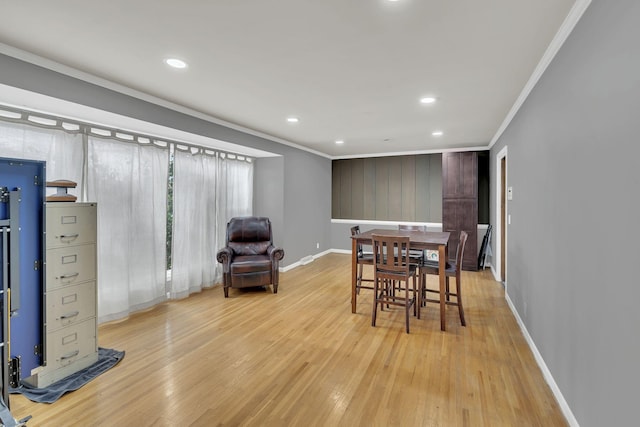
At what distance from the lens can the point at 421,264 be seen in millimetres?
3643

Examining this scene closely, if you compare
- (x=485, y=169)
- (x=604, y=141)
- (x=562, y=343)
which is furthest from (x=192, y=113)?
(x=485, y=169)

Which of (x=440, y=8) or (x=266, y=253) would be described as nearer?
(x=440, y=8)

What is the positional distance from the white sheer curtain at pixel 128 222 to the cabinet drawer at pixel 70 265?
902 millimetres

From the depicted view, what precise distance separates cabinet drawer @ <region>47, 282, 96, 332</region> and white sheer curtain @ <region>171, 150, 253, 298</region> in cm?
Answer: 170

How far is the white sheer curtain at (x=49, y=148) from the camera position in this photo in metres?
2.71

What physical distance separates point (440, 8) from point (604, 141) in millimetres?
1103

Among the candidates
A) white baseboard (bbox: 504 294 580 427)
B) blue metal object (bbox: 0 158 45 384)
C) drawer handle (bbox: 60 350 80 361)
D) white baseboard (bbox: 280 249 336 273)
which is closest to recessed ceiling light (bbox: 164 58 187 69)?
blue metal object (bbox: 0 158 45 384)

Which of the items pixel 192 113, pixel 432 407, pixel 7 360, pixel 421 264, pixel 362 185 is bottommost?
pixel 432 407

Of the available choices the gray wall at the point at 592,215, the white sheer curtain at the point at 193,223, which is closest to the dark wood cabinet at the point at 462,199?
the gray wall at the point at 592,215

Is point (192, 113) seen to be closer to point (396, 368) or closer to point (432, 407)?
point (396, 368)

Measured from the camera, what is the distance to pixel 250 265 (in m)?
4.43

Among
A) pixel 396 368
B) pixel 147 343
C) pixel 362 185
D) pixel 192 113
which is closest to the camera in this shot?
pixel 396 368

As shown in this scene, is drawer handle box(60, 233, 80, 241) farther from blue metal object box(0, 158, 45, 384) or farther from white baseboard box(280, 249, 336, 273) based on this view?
white baseboard box(280, 249, 336, 273)

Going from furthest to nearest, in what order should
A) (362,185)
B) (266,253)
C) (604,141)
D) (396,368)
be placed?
(362,185), (266,253), (396,368), (604,141)
